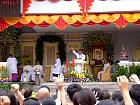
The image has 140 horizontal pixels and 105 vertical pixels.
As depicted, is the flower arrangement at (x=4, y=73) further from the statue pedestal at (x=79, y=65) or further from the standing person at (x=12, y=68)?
the statue pedestal at (x=79, y=65)

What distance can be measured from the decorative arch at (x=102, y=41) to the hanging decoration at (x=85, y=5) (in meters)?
A: 3.98

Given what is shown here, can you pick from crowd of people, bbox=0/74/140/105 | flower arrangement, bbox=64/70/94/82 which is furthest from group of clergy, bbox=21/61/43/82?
crowd of people, bbox=0/74/140/105

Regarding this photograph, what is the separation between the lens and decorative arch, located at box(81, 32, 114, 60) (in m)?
24.1

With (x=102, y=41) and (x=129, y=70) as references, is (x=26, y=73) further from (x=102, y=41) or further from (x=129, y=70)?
(x=129, y=70)

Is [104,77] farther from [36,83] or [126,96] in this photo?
[126,96]

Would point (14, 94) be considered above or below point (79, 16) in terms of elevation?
below

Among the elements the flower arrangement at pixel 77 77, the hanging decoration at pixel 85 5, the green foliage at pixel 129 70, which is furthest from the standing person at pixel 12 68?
the green foliage at pixel 129 70

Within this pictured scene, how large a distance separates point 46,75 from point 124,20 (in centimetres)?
645

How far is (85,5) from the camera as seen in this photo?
20.2 m

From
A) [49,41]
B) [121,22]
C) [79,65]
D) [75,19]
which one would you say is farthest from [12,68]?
[121,22]

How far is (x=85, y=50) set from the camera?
2414 cm

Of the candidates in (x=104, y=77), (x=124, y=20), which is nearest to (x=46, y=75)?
(x=104, y=77)

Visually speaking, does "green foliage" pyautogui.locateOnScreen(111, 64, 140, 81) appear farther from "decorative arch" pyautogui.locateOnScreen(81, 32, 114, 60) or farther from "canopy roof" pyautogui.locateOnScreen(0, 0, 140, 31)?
"decorative arch" pyautogui.locateOnScreen(81, 32, 114, 60)

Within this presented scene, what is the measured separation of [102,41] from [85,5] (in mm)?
4308
